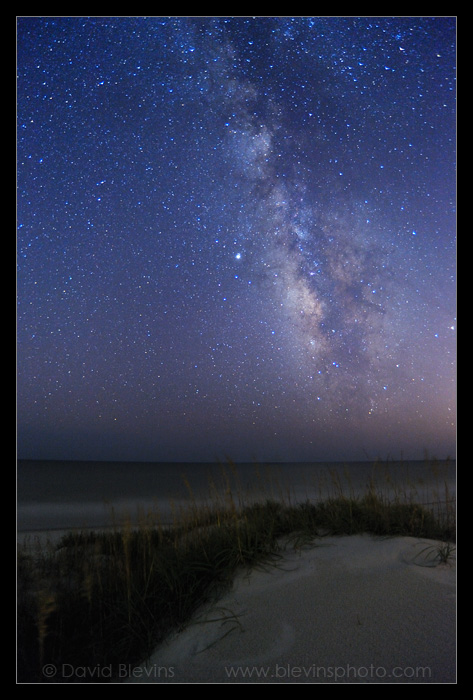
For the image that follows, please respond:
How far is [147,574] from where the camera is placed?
3.62 m

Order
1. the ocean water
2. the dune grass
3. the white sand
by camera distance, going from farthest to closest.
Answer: the ocean water, the dune grass, the white sand

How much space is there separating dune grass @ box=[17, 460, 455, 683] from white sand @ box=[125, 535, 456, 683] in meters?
0.24

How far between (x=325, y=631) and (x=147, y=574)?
1.68 meters

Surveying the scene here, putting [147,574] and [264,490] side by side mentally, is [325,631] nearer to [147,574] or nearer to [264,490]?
[147,574]

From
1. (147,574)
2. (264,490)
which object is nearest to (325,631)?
(147,574)

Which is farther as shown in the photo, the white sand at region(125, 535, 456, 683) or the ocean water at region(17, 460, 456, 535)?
the ocean water at region(17, 460, 456, 535)

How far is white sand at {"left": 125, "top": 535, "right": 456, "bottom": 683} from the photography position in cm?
251

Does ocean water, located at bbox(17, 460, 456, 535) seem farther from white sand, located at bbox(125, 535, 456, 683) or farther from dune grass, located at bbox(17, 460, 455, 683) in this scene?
white sand, located at bbox(125, 535, 456, 683)

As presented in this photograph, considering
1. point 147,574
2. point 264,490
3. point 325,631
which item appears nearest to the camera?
point 325,631

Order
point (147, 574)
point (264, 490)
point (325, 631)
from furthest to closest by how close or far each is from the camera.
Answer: point (264, 490), point (147, 574), point (325, 631)

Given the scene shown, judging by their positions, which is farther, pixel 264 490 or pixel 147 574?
pixel 264 490

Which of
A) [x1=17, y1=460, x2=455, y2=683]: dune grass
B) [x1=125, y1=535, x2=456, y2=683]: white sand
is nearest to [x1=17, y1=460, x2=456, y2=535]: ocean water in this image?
[x1=17, y1=460, x2=455, y2=683]: dune grass

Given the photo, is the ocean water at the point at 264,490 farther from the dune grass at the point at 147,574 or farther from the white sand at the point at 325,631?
the white sand at the point at 325,631
